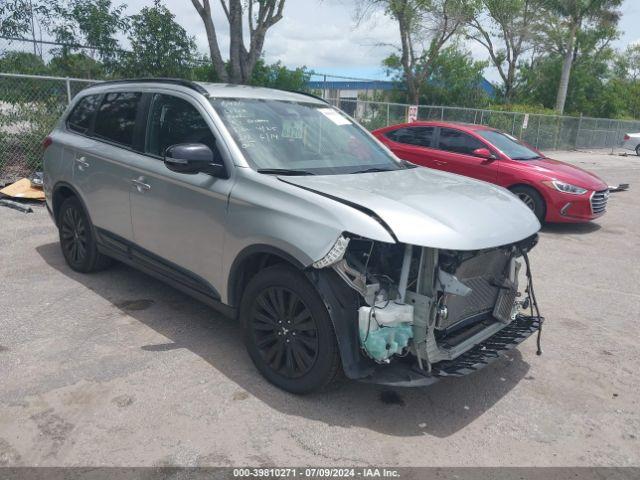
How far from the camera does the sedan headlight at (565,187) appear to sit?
817cm

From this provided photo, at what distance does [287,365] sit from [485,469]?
4.12ft

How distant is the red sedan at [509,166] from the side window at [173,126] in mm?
5872

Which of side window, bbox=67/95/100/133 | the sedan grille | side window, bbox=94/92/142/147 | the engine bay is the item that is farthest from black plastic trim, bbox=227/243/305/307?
the sedan grille

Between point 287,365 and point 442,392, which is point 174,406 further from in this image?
point 442,392

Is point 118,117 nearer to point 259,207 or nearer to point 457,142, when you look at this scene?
point 259,207

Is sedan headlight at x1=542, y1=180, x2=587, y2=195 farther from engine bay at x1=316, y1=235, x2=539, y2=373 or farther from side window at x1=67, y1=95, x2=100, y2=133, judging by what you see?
side window at x1=67, y1=95, x2=100, y2=133

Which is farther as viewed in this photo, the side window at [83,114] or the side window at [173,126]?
the side window at [83,114]

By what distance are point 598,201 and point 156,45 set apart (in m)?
9.41

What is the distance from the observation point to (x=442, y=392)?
11.4 ft

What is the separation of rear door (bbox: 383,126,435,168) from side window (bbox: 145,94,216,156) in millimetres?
6067

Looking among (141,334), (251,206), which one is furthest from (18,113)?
(251,206)

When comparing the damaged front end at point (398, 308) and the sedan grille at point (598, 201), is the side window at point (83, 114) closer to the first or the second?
the damaged front end at point (398, 308)

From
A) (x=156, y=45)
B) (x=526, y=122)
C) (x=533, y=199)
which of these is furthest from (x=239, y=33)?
(x=526, y=122)

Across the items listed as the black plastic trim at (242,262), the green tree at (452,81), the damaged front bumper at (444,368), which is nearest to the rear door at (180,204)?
the black plastic trim at (242,262)
